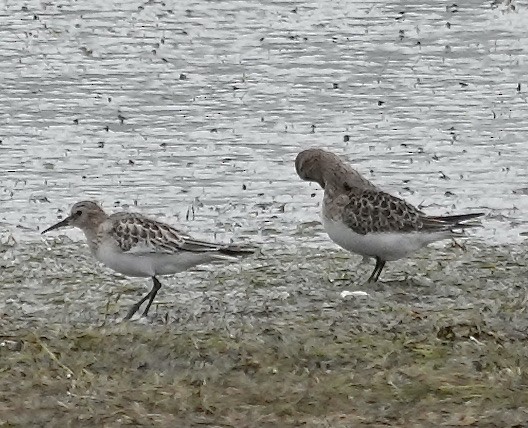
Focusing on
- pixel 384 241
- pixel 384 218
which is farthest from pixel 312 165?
pixel 384 241

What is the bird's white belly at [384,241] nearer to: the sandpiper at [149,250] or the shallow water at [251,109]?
the sandpiper at [149,250]

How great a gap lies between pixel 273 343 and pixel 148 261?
1.19m

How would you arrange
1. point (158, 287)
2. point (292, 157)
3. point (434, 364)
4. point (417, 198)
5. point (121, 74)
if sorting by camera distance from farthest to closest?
point (121, 74)
point (292, 157)
point (417, 198)
point (158, 287)
point (434, 364)

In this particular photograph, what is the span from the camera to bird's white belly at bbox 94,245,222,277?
7.89m

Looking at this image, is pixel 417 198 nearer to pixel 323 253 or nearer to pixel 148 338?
pixel 323 253

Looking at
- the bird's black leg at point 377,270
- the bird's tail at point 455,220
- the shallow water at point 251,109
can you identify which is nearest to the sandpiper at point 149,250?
the shallow water at point 251,109

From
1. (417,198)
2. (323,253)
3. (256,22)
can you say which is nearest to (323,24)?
(256,22)

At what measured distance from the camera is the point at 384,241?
8250 mm

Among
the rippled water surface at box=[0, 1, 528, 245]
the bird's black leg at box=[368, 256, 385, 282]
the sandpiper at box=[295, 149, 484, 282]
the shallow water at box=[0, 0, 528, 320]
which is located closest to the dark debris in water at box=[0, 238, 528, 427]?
the bird's black leg at box=[368, 256, 385, 282]

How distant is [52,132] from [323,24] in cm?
389

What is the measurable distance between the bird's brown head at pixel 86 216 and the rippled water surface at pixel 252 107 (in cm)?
69

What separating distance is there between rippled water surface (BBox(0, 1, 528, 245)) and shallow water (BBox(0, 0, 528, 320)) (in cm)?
2

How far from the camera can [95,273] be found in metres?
8.54

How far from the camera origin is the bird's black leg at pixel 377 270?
27.1 feet
